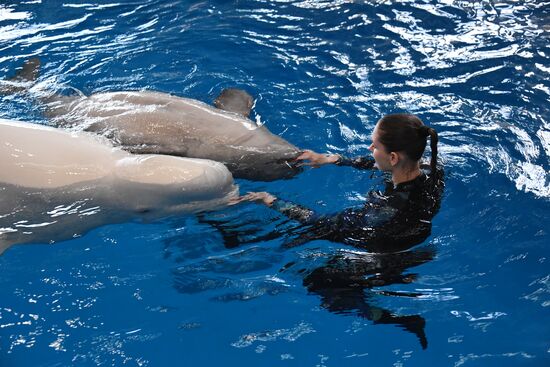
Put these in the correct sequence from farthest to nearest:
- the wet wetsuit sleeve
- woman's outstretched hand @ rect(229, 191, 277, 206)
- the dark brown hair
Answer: the wet wetsuit sleeve, woman's outstretched hand @ rect(229, 191, 277, 206), the dark brown hair

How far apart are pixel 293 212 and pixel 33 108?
303 cm

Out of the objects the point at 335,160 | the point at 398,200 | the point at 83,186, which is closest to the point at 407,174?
the point at 398,200

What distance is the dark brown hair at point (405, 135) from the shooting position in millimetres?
4551

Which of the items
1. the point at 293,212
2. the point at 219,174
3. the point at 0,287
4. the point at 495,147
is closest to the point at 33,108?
the point at 0,287

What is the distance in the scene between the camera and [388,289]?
489 centimetres

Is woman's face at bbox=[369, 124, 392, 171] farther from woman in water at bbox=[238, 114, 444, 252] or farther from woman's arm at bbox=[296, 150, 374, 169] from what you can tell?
woman's arm at bbox=[296, 150, 374, 169]

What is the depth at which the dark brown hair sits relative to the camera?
4.55 meters

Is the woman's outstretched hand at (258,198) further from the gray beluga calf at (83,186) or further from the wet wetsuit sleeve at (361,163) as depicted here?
the wet wetsuit sleeve at (361,163)

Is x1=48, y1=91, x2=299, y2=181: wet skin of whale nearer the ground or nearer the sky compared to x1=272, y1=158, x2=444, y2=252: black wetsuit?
nearer the sky

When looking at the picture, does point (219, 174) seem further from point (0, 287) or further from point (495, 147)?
point (495, 147)

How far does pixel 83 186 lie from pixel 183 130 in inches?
47.6

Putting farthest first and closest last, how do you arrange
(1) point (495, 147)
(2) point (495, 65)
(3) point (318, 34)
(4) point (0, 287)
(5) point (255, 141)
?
(3) point (318, 34)
(2) point (495, 65)
(1) point (495, 147)
(5) point (255, 141)
(4) point (0, 287)

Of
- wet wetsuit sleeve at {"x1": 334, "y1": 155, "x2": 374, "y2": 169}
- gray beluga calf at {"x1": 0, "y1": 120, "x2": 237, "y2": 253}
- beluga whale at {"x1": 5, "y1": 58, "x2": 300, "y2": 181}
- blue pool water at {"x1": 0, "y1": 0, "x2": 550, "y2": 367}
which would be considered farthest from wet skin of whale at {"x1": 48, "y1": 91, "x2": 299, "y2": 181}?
gray beluga calf at {"x1": 0, "y1": 120, "x2": 237, "y2": 253}

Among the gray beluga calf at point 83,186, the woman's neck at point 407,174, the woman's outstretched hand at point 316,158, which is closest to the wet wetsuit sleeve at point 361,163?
the woman's outstretched hand at point 316,158
